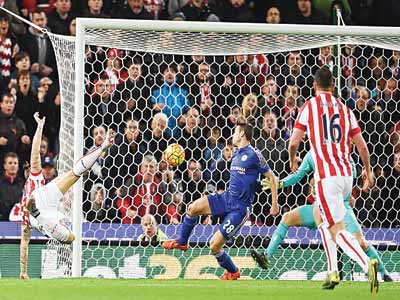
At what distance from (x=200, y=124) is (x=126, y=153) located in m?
0.97

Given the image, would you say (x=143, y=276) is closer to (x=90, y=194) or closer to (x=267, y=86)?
(x=90, y=194)

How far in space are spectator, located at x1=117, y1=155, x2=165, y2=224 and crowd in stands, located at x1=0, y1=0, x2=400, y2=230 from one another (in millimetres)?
11

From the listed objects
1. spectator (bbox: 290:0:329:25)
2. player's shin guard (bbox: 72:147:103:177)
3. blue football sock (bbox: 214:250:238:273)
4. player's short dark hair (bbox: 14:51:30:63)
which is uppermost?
spectator (bbox: 290:0:329:25)

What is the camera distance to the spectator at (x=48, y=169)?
15.1m

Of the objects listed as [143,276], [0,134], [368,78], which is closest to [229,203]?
[143,276]

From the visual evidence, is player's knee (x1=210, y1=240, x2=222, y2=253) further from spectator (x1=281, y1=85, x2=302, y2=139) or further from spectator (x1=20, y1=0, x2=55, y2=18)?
spectator (x1=20, y1=0, x2=55, y2=18)

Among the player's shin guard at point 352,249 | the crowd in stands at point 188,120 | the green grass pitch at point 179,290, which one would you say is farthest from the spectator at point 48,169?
the player's shin guard at point 352,249

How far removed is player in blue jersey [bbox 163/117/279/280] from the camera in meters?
12.9

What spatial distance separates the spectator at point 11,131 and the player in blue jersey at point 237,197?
3.30 m

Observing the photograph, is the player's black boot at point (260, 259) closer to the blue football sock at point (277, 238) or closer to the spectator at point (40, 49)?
the blue football sock at point (277, 238)

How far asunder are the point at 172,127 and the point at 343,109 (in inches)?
161

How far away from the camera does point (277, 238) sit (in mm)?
12711

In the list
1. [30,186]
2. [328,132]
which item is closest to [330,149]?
[328,132]

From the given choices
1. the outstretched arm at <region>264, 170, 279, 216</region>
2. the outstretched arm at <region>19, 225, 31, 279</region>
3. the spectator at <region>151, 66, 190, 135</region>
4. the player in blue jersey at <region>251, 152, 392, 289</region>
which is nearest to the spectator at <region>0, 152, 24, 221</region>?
the outstretched arm at <region>19, 225, 31, 279</region>
